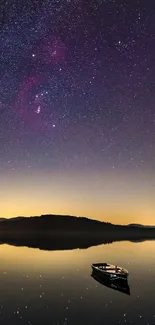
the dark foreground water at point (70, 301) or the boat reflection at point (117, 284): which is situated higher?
the boat reflection at point (117, 284)

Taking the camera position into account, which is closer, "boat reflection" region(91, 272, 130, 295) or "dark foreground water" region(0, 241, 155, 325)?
"dark foreground water" region(0, 241, 155, 325)

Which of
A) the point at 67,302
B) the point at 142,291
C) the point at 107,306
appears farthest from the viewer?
the point at 142,291

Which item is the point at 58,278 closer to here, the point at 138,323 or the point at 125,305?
the point at 125,305

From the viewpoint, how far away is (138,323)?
31188 millimetres

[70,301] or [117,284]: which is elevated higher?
[117,284]

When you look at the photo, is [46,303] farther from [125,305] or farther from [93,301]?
[125,305]

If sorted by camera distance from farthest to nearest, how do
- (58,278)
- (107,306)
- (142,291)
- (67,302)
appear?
(58,278) < (142,291) < (67,302) < (107,306)

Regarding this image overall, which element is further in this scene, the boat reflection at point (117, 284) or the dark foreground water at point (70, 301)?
the boat reflection at point (117, 284)

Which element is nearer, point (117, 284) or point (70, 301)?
point (70, 301)

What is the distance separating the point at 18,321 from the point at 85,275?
34.6 m

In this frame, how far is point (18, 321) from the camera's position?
3173 cm

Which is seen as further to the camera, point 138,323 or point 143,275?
point 143,275

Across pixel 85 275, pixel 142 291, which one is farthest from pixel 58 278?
pixel 142 291

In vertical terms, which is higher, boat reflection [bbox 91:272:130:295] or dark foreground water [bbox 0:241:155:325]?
boat reflection [bbox 91:272:130:295]
